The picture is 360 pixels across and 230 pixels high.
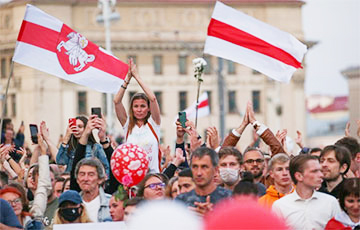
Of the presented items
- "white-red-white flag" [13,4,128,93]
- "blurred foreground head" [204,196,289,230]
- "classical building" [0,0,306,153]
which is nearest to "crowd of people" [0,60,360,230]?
"white-red-white flag" [13,4,128,93]

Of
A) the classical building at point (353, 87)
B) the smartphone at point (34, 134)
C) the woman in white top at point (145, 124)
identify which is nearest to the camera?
the woman in white top at point (145, 124)

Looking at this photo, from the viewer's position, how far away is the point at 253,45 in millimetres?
13469

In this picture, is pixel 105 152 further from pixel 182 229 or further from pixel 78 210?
pixel 182 229

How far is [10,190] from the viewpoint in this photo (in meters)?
8.80

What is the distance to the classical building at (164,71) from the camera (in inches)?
3447

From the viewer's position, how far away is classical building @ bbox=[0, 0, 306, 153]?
87562mm

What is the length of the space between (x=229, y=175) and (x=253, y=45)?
171 inches

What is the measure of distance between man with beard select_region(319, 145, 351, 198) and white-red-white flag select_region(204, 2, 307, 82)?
3.07 m

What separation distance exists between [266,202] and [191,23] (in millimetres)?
82062

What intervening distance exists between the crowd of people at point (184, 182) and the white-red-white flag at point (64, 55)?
1.53m

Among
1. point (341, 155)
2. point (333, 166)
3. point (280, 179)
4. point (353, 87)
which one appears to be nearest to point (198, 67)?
point (341, 155)

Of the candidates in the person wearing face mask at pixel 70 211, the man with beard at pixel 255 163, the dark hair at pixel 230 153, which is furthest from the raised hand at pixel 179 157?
the person wearing face mask at pixel 70 211

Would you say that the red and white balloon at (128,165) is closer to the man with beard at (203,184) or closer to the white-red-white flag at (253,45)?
the man with beard at (203,184)

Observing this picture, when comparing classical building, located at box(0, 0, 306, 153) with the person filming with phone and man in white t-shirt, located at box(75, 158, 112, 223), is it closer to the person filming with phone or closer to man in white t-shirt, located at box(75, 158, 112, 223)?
the person filming with phone
